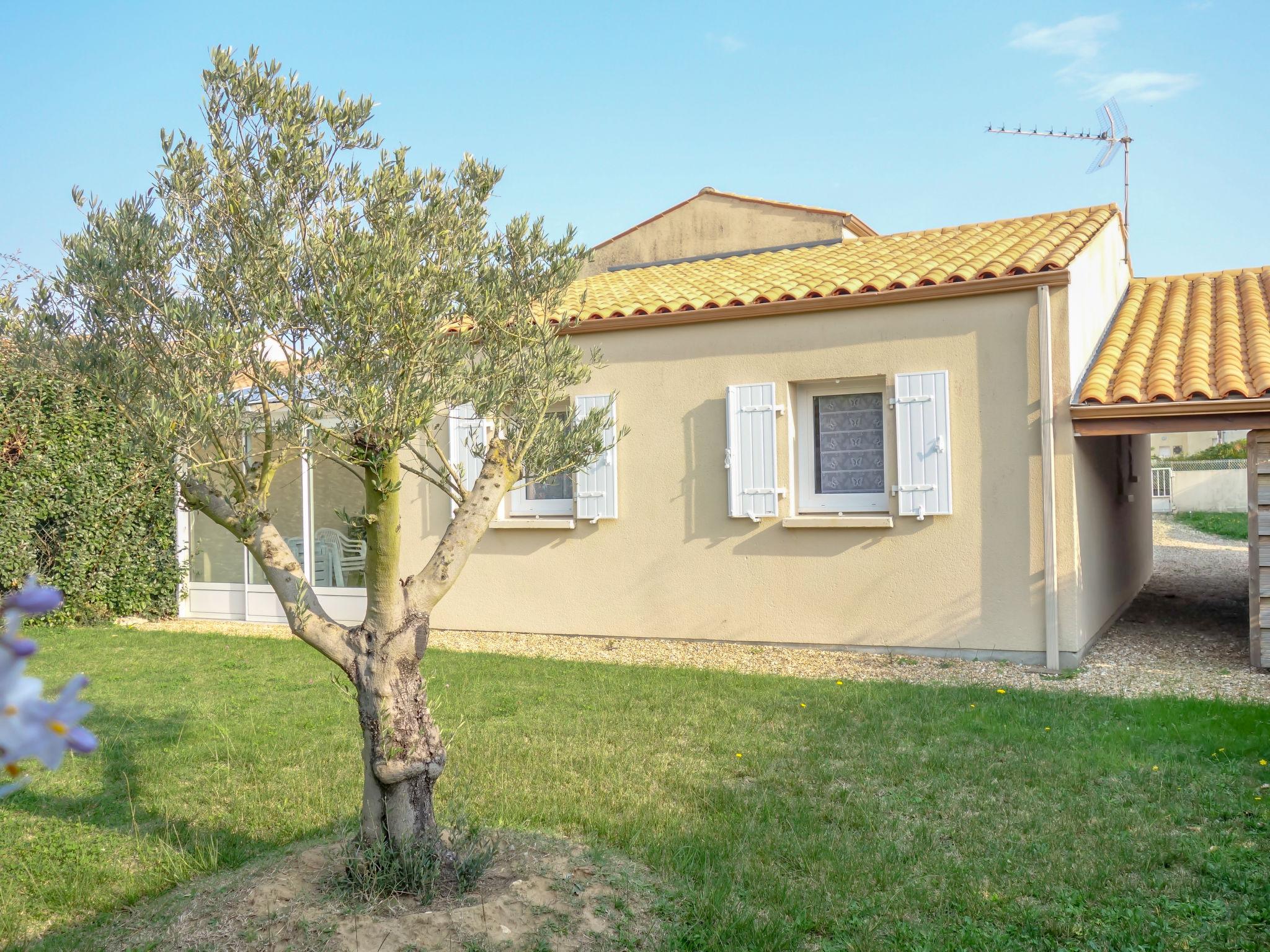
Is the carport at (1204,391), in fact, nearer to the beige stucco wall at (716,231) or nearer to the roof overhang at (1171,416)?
the roof overhang at (1171,416)

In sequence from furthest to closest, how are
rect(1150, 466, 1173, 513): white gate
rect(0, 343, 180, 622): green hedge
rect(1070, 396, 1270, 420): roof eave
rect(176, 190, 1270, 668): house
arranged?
rect(1150, 466, 1173, 513): white gate < rect(0, 343, 180, 622): green hedge < rect(176, 190, 1270, 668): house < rect(1070, 396, 1270, 420): roof eave

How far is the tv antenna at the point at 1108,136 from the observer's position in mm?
13430

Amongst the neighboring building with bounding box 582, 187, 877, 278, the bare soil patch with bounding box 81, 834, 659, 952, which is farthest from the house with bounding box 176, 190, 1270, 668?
the bare soil patch with bounding box 81, 834, 659, 952

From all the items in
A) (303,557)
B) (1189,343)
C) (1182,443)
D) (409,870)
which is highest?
(1182,443)

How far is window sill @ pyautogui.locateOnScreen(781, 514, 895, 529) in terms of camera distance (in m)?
9.09

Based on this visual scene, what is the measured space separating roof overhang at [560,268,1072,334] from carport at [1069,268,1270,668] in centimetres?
114

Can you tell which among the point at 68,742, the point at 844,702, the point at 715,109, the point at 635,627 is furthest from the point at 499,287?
the point at 715,109

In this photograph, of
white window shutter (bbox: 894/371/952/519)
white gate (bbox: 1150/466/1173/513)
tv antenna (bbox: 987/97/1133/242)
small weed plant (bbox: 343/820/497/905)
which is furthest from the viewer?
white gate (bbox: 1150/466/1173/513)

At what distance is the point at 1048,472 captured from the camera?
27.7ft

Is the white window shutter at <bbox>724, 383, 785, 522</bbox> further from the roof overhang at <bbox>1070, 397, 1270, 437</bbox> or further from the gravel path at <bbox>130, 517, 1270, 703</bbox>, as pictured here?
the roof overhang at <bbox>1070, 397, 1270, 437</bbox>

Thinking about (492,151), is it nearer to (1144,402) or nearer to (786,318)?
(786,318)

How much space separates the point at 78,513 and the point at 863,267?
1048 cm

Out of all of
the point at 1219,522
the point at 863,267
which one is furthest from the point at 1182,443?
the point at 863,267

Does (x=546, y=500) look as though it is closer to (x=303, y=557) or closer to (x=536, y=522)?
(x=536, y=522)
